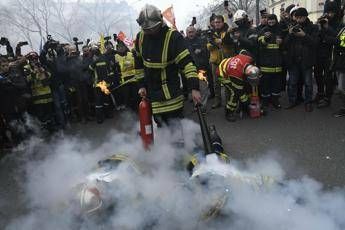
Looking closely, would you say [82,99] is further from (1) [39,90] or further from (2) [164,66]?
(2) [164,66]

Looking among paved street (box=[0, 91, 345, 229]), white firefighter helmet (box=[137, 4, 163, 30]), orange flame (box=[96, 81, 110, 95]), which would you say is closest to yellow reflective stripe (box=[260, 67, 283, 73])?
paved street (box=[0, 91, 345, 229])

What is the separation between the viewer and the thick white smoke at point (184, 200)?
3416 millimetres

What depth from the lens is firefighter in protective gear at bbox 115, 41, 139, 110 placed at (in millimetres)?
9141

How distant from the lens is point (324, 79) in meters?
7.44

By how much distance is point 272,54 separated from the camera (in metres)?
7.64

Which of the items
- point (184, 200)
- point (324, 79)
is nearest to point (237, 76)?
point (324, 79)

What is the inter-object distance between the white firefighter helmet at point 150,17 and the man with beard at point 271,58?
3927 mm

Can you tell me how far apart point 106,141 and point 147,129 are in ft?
7.97

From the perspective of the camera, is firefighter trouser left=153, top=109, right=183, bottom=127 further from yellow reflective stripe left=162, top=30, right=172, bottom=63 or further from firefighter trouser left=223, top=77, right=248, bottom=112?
firefighter trouser left=223, top=77, right=248, bottom=112

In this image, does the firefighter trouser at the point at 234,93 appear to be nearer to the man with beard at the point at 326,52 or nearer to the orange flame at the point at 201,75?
the orange flame at the point at 201,75

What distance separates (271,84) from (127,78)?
344cm

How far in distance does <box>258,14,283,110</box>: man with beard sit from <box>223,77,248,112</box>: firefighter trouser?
78 cm

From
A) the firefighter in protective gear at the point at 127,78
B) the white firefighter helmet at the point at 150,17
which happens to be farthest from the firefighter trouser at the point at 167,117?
the firefighter in protective gear at the point at 127,78

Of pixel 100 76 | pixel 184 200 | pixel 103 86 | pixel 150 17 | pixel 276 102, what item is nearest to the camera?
pixel 184 200
